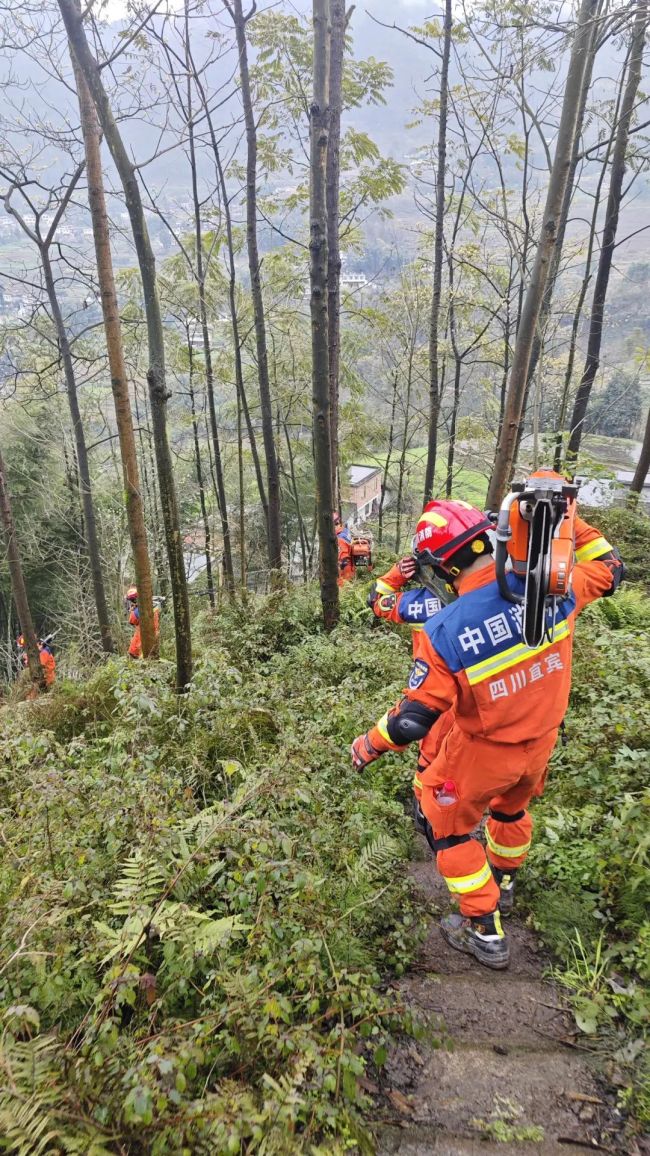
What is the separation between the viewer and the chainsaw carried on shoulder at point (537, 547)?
252 cm

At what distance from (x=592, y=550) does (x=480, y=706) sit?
1.10 meters

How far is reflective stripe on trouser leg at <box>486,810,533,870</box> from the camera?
3.23 meters

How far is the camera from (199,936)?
2316mm

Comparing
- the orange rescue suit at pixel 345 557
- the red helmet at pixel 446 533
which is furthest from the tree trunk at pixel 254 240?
the red helmet at pixel 446 533

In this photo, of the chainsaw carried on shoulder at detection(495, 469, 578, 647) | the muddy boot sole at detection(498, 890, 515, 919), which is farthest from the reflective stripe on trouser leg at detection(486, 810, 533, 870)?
the chainsaw carried on shoulder at detection(495, 469, 578, 647)

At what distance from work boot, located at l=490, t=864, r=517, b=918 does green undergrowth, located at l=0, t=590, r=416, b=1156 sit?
59 cm

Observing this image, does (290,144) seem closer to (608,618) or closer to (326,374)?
(326,374)

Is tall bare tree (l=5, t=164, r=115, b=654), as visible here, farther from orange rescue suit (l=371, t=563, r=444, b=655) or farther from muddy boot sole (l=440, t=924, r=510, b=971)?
muddy boot sole (l=440, t=924, r=510, b=971)

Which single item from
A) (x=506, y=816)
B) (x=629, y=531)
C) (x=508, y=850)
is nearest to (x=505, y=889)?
(x=508, y=850)

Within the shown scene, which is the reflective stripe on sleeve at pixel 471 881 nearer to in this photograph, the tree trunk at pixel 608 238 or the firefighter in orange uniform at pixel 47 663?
the firefighter in orange uniform at pixel 47 663

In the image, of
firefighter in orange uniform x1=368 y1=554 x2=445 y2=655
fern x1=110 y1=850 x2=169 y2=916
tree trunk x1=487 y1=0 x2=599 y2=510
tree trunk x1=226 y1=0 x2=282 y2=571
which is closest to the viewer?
fern x1=110 y1=850 x2=169 y2=916

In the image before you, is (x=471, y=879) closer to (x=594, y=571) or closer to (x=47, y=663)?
(x=594, y=571)

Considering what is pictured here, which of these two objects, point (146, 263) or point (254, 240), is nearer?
point (146, 263)

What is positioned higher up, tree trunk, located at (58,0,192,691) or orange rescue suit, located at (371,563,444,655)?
tree trunk, located at (58,0,192,691)
